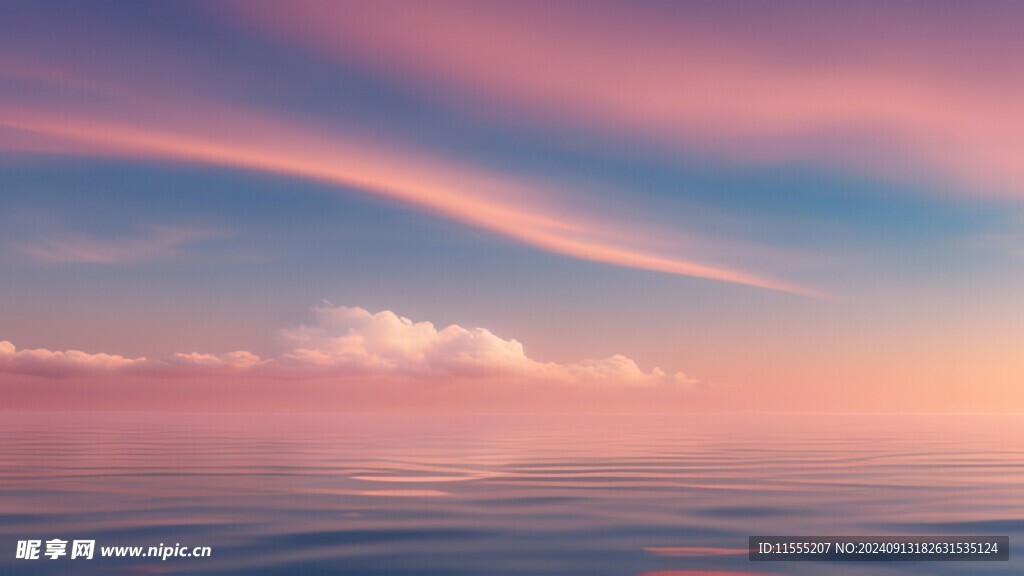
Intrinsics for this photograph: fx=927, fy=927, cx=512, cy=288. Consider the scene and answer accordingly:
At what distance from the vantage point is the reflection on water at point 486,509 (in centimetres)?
1508

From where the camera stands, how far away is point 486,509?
20.6 m

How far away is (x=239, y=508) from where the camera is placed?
66.3ft

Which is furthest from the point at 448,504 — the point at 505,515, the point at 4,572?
the point at 4,572

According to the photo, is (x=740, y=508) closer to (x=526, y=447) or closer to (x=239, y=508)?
(x=239, y=508)

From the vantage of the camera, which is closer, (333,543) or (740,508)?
(333,543)

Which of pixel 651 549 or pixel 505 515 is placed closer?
pixel 651 549

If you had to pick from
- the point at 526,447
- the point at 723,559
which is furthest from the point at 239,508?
the point at 526,447

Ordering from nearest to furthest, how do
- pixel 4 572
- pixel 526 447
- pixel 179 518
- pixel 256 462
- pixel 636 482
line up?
pixel 4 572, pixel 179 518, pixel 636 482, pixel 256 462, pixel 526 447

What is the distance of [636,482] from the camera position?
26.4 m

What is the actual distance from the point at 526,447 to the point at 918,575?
32.0m

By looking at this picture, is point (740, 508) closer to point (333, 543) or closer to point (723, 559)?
point (723, 559)

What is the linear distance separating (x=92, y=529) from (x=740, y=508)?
13492mm

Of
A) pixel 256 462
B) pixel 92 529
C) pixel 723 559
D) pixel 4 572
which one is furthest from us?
pixel 256 462

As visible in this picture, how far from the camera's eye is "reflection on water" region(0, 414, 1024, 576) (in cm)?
1508
